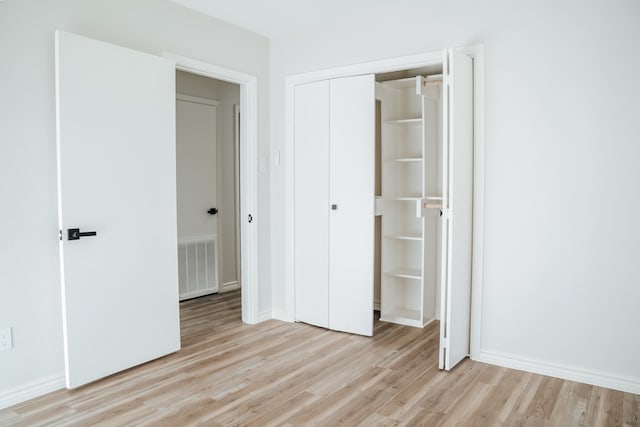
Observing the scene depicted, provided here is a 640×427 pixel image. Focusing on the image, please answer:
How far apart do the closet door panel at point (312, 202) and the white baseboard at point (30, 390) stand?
1.96m

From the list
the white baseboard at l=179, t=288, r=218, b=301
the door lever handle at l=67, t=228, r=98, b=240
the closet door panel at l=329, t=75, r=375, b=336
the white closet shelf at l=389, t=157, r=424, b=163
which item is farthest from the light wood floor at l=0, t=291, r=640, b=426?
the white closet shelf at l=389, t=157, r=424, b=163

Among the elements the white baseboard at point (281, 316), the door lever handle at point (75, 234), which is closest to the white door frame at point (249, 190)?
the white baseboard at point (281, 316)

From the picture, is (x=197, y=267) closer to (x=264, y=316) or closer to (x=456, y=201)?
(x=264, y=316)

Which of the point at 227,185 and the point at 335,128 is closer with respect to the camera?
the point at 335,128

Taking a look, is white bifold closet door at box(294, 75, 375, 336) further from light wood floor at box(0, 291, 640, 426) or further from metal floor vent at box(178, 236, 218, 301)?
metal floor vent at box(178, 236, 218, 301)

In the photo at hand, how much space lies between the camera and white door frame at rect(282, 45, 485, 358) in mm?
3090

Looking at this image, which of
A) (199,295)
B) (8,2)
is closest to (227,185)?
(199,295)

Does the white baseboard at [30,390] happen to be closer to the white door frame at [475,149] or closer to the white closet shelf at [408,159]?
the white door frame at [475,149]

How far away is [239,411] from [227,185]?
316 centimetres

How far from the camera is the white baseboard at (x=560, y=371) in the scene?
2678mm

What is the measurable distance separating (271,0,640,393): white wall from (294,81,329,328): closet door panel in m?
1.06

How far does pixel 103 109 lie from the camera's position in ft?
9.12

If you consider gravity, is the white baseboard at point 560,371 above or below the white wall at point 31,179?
below

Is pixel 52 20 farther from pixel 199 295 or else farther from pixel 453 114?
pixel 199 295
